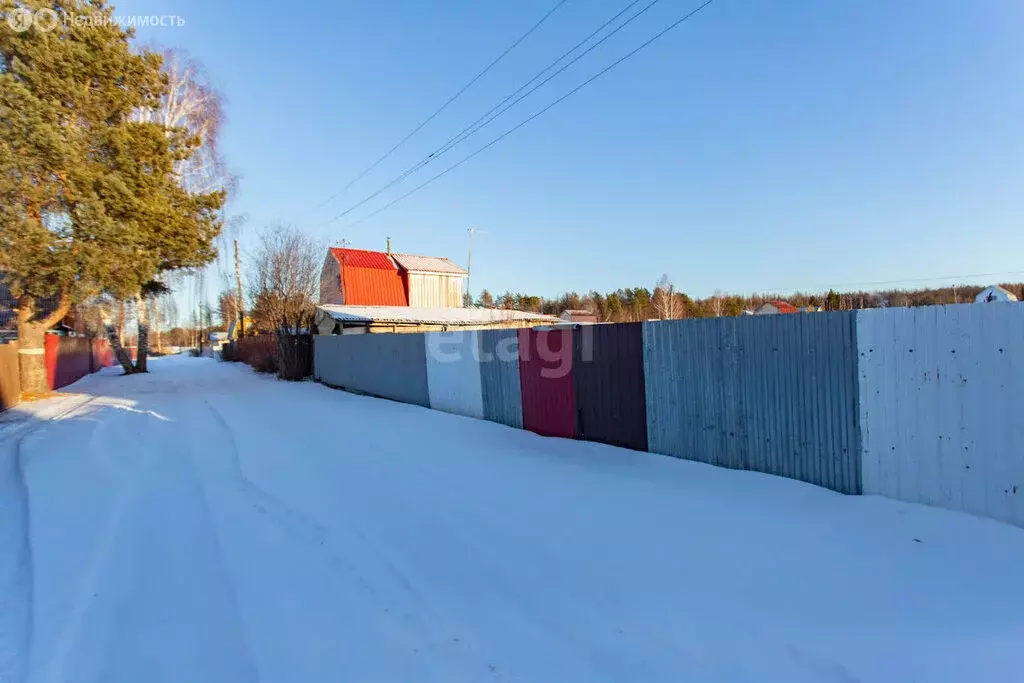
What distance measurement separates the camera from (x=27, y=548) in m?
3.64

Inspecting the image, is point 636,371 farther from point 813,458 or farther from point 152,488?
point 152,488

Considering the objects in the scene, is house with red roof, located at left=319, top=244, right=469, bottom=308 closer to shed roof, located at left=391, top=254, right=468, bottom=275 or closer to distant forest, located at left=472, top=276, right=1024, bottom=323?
shed roof, located at left=391, top=254, right=468, bottom=275

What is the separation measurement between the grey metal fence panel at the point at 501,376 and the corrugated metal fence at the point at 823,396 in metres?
0.63

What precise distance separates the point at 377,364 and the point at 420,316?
33.3 feet

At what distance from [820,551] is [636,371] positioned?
2783 millimetres

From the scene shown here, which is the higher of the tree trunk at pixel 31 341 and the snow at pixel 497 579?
the tree trunk at pixel 31 341

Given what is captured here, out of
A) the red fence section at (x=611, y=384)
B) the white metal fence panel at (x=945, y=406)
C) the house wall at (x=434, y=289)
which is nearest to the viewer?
the white metal fence panel at (x=945, y=406)

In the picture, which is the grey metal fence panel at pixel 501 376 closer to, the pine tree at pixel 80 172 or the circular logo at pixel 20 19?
the pine tree at pixel 80 172

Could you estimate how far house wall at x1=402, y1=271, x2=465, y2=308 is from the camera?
29.2 meters

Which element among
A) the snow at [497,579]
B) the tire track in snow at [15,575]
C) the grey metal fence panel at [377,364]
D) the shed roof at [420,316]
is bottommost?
the snow at [497,579]

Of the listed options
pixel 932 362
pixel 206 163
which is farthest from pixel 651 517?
pixel 206 163

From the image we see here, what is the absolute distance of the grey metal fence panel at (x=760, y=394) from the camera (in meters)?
3.95

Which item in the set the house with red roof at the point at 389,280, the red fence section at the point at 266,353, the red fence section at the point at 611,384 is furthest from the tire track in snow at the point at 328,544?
the house with red roof at the point at 389,280

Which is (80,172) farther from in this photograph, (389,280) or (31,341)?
(389,280)
